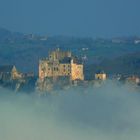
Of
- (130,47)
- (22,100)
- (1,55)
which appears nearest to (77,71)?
(22,100)

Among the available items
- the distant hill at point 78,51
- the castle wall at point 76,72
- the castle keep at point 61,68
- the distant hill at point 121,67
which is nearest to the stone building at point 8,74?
the castle keep at point 61,68

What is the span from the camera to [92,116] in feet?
255

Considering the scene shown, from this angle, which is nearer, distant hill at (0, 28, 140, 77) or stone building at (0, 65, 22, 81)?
stone building at (0, 65, 22, 81)

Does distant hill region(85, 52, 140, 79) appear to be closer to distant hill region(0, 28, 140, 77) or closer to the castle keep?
distant hill region(0, 28, 140, 77)

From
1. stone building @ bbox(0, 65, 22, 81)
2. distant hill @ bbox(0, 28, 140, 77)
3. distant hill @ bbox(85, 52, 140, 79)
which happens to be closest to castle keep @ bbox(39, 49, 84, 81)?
stone building @ bbox(0, 65, 22, 81)

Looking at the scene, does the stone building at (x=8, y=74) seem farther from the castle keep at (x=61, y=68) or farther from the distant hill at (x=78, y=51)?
the distant hill at (x=78, y=51)

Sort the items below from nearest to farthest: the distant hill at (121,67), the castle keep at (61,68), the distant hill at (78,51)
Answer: the castle keep at (61,68) → the distant hill at (121,67) → the distant hill at (78,51)

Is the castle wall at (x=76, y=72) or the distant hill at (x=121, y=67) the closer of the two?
the castle wall at (x=76, y=72)

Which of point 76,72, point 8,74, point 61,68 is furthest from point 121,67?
point 61,68

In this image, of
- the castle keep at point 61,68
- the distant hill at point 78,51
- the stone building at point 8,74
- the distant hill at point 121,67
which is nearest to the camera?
the castle keep at point 61,68

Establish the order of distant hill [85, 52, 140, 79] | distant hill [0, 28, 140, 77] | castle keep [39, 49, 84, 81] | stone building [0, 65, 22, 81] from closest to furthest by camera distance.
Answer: castle keep [39, 49, 84, 81] → stone building [0, 65, 22, 81] → distant hill [85, 52, 140, 79] → distant hill [0, 28, 140, 77]

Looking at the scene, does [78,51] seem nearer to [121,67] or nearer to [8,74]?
[121,67]

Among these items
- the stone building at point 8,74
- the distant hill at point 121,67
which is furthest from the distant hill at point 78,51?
the stone building at point 8,74

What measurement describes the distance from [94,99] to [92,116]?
941cm
